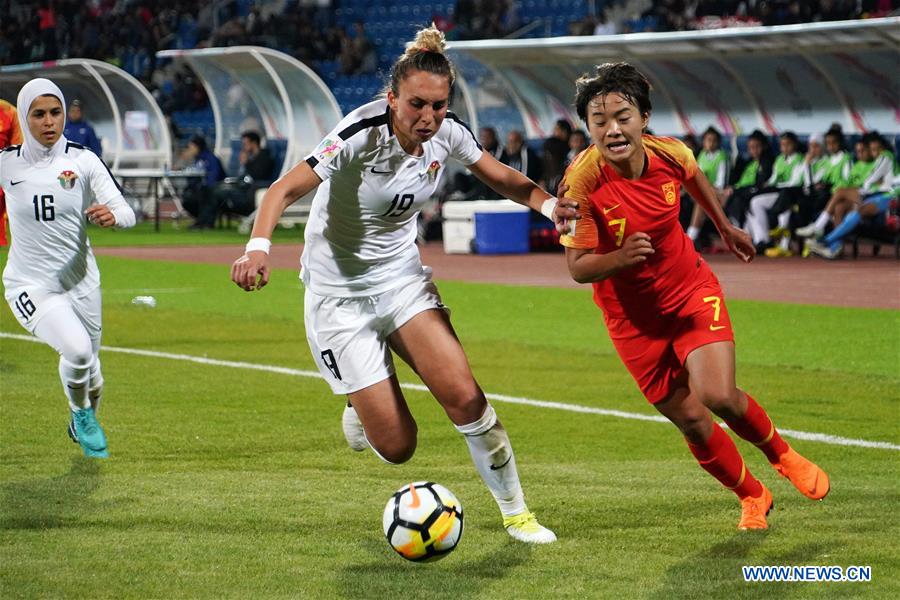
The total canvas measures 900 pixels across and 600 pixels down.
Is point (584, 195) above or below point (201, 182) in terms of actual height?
above

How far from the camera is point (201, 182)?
32969 mm

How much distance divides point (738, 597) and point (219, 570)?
2052 millimetres

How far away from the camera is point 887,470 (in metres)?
8.14

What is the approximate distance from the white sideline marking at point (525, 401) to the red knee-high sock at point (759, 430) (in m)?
2.18

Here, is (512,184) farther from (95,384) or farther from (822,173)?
(822,173)

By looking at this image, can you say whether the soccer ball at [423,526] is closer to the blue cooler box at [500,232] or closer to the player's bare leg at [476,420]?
the player's bare leg at [476,420]

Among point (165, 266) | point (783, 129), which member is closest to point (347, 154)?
point (165, 266)

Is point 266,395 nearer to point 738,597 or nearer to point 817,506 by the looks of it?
point 817,506

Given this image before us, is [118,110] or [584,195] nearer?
[584,195]

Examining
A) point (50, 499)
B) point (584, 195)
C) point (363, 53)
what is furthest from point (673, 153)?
point (363, 53)

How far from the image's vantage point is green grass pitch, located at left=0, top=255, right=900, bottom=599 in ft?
19.4

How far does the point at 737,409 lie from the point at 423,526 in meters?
1.58

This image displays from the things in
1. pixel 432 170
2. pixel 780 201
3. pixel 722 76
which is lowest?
pixel 780 201

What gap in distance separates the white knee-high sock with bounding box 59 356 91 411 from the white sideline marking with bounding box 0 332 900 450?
3.20 meters
